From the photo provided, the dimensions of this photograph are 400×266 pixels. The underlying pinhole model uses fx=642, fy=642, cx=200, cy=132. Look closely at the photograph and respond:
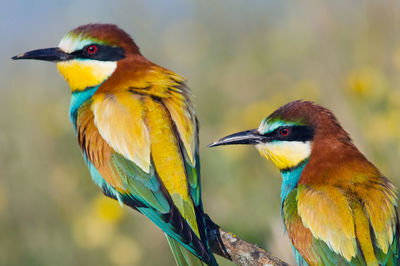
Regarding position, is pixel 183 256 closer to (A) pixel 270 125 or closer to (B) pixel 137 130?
(B) pixel 137 130

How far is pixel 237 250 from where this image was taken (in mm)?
2271

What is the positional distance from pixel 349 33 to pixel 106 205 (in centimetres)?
289

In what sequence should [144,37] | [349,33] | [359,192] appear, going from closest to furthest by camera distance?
1. [359,192]
2. [349,33]
3. [144,37]

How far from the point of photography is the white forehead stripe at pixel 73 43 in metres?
2.83

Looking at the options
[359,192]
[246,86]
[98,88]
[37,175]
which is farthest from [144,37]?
[359,192]

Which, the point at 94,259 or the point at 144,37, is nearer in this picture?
the point at 94,259

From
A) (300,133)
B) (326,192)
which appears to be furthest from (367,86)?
(326,192)

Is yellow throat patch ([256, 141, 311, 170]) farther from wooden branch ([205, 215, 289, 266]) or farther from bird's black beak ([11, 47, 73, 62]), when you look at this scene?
bird's black beak ([11, 47, 73, 62])

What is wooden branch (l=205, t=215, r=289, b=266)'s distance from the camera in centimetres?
219

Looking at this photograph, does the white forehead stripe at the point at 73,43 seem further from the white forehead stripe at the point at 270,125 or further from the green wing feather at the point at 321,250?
the green wing feather at the point at 321,250

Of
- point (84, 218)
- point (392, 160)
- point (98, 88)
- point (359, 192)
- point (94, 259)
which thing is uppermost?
point (98, 88)

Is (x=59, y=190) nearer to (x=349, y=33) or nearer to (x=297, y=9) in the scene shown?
(x=349, y=33)

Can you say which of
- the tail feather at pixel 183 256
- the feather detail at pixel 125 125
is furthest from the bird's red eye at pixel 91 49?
the tail feather at pixel 183 256

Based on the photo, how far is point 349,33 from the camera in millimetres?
5402
